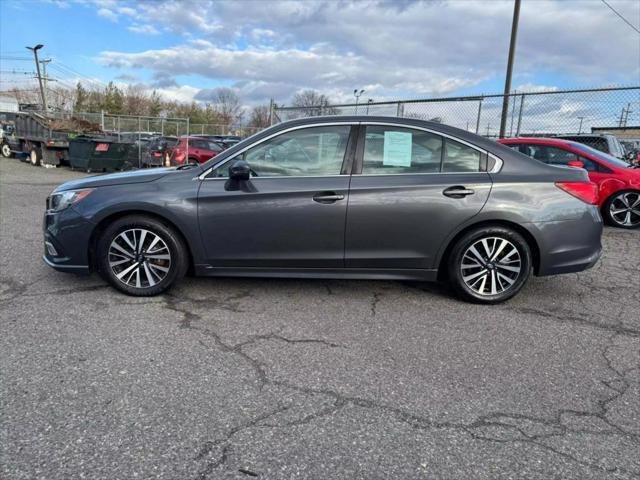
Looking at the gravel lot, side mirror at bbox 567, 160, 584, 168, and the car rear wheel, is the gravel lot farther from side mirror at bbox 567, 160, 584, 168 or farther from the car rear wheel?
the car rear wheel

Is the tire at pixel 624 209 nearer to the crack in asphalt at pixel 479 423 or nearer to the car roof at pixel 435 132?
the car roof at pixel 435 132

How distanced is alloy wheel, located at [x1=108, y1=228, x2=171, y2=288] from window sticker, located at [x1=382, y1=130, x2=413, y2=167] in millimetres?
2130

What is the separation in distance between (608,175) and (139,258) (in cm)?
794

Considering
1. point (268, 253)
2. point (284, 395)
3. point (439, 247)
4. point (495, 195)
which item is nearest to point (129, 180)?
point (268, 253)

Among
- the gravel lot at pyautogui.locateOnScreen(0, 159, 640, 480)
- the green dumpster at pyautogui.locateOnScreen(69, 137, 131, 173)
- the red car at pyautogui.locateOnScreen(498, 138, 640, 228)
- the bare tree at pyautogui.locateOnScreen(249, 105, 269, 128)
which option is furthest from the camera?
the bare tree at pyautogui.locateOnScreen(249, 105, 269, 128)

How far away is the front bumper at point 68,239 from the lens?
405 centimetres

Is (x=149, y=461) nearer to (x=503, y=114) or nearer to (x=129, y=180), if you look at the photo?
(x=129, y=180)

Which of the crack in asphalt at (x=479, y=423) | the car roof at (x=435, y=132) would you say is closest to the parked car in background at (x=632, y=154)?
the car roof at (x=435, y=132)

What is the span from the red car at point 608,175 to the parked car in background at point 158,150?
13270 millimetres

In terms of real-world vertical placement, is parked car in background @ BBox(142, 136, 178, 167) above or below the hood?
above

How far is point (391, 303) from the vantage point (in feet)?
13.9

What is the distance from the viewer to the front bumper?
405 cm

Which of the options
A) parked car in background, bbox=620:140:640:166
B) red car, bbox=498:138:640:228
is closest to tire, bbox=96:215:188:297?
red car, bbox=498:138:640:228

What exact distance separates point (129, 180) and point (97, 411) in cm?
226
